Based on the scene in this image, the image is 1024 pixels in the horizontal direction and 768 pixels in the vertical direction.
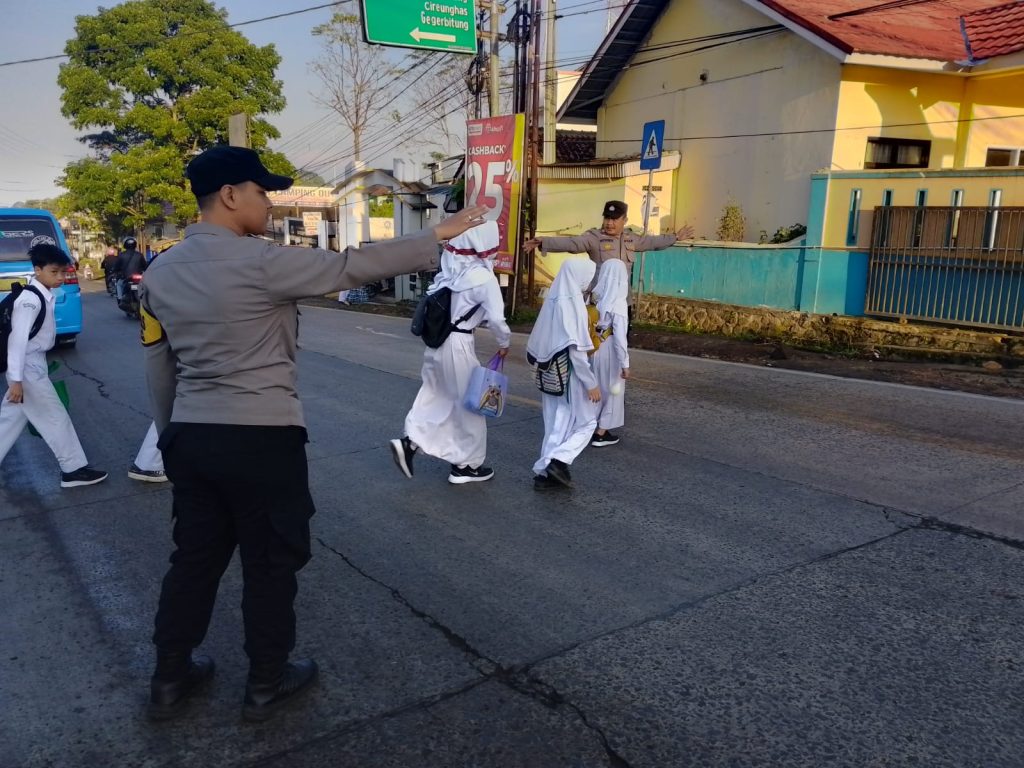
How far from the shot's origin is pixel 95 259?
2152 inches

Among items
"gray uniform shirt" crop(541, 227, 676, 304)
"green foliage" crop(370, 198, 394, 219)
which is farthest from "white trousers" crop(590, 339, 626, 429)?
"green foliage" crop(370, 198, 394, 219)

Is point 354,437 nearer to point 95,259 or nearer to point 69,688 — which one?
point 69,688

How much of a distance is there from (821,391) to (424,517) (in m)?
5.71

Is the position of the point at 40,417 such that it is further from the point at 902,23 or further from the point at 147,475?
the point at 902,23

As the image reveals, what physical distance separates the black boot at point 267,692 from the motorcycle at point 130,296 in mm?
14413

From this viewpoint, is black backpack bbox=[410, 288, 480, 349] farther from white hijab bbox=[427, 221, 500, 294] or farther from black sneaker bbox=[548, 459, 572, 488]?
black sneaker bbox=[548, 459, 572, 488]

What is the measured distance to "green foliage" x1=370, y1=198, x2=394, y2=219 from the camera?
34375mm

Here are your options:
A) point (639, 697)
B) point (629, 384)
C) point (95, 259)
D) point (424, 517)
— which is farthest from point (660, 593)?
point (95, 259)

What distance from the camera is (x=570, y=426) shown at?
18.3 ft

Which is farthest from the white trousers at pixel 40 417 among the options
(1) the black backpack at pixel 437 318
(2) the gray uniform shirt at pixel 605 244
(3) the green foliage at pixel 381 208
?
(3) the green foliage at pixel 381 208

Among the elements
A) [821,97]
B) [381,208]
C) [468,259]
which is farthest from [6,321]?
[381,208]

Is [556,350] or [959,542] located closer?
[959,542]

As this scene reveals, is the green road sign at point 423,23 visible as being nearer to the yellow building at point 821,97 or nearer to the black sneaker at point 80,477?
the yellow building at point 821,97

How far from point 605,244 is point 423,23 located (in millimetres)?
10720
